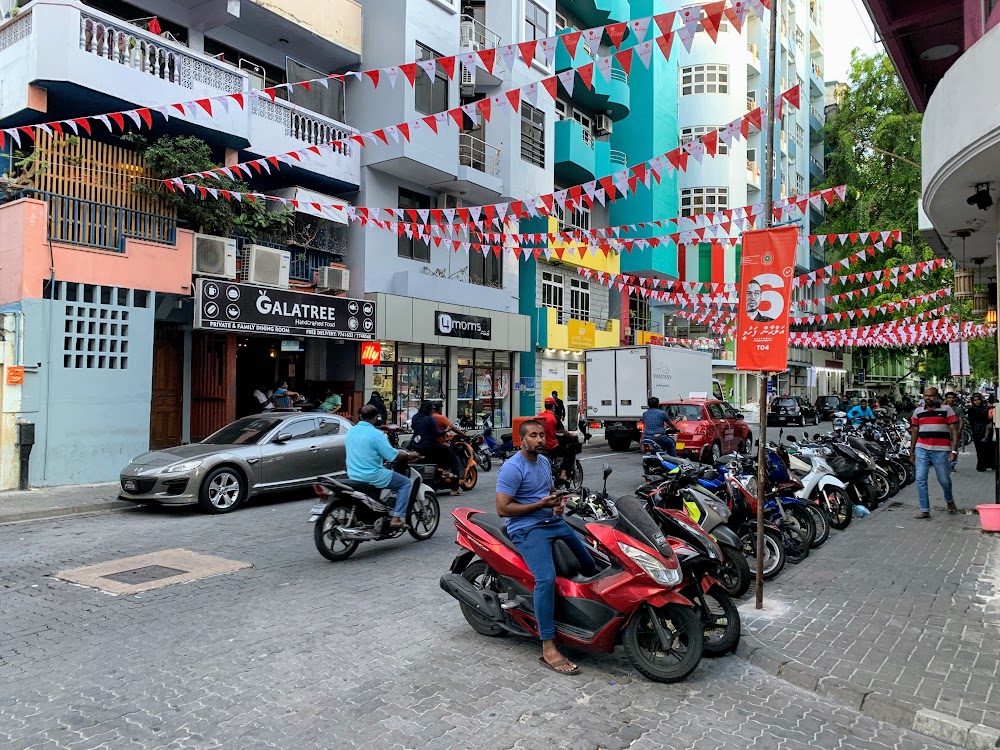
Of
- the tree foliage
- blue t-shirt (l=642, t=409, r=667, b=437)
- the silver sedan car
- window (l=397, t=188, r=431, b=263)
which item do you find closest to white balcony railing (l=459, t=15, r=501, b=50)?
window (l=397, t=188, r=431, b=263)

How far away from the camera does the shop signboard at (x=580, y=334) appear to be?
28.1 meters

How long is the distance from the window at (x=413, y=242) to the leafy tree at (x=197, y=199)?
4.69 meters

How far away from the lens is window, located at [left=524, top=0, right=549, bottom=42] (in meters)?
25.4

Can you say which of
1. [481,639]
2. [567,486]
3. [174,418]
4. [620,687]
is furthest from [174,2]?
[620,687]

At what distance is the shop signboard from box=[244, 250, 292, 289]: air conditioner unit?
13737 mm

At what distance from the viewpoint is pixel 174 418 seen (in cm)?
1619

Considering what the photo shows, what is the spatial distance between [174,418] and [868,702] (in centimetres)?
1532

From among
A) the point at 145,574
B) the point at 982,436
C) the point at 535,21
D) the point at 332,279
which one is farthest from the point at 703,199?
the point at 145,574

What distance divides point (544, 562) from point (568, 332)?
23.5m

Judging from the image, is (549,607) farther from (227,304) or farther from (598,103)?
(598,103)

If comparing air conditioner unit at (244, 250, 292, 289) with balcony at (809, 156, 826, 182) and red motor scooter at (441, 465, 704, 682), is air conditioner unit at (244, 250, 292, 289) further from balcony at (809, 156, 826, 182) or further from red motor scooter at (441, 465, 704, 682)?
balcony at (809, 156, 826, 182)

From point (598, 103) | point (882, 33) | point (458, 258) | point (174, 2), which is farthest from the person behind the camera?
point (598, 103)

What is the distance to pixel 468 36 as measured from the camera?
906 inches

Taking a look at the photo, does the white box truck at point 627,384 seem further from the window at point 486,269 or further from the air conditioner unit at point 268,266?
the air conditioner unit at point 268,266
